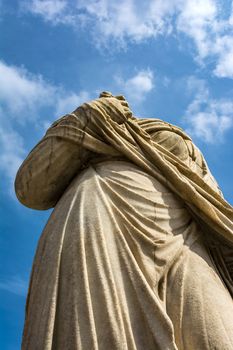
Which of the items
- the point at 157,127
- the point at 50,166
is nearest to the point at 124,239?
the point at 50,166

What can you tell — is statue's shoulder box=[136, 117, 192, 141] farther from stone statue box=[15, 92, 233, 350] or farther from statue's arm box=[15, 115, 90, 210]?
statue's arm box=[15, 115, 90, 210]

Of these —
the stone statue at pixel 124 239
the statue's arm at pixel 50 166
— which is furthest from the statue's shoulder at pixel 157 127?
the statue's arm at pixel 50 166

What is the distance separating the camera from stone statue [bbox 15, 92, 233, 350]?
484 cm

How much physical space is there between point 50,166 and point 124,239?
141 cm

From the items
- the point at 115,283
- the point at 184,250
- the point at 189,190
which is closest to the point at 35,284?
the point at 115,283

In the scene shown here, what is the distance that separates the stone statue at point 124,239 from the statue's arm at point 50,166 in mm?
11

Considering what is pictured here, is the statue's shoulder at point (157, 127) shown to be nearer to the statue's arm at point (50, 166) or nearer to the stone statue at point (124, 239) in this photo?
the stone statue at point (124, 239)

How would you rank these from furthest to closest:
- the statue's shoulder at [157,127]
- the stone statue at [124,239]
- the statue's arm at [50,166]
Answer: the statue's shoulder at [157,127]
the statue's arm at [50,166]
the stone statue at [124,239]

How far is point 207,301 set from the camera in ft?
17.4

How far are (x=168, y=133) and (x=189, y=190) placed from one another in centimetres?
121

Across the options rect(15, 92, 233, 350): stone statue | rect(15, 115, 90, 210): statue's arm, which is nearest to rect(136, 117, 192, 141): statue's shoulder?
rect(15, 92, 233, 350): stone statue

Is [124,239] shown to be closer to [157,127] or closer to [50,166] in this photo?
[50,166]

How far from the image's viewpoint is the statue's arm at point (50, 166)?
20.9 feet

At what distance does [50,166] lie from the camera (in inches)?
251
